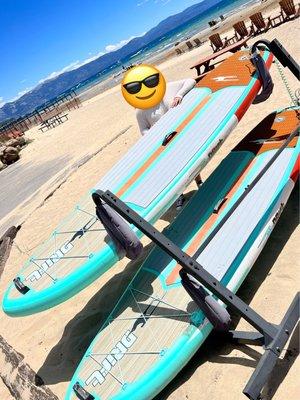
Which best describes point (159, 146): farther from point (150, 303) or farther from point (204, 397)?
point (204, 397)

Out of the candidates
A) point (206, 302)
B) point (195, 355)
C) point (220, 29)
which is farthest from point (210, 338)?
point (220, 29)

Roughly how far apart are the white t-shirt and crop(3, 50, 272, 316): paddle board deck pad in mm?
150

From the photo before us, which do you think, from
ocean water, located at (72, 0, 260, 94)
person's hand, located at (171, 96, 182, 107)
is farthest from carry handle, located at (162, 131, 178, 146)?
ocean water, located at (72, 0, 260, 94)

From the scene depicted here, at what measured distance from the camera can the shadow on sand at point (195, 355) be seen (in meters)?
3.51

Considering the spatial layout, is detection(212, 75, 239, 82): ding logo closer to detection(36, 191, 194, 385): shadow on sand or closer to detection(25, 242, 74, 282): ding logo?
detection(36, 191, 194, 385): shadow on sand

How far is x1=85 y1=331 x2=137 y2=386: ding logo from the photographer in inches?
140

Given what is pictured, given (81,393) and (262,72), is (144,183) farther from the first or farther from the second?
(262,72)

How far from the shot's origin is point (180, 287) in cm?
405

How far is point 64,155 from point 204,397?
1359 centimetres

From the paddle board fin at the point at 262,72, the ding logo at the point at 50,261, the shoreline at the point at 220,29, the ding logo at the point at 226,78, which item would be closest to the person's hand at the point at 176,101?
the ding logo at the point at 226,78

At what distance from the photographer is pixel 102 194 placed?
3553 mm

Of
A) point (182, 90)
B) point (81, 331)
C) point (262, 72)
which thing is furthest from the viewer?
point (182, 90)

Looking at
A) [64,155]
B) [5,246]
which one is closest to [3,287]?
[5,246]

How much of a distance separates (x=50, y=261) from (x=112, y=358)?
145cm
